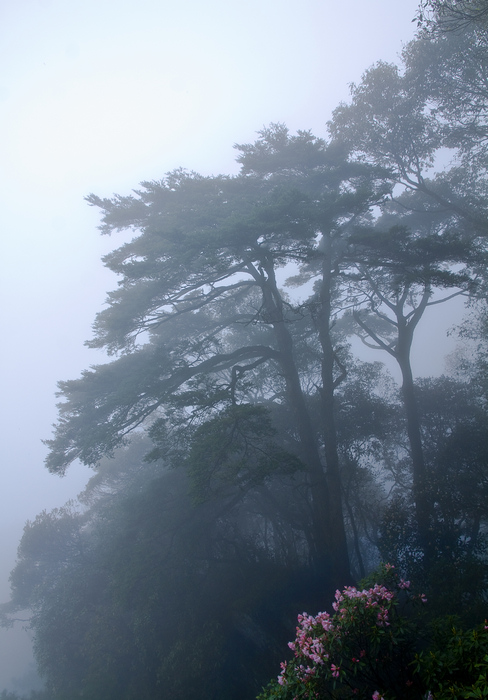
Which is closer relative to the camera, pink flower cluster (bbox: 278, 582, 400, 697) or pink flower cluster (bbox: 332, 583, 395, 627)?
pink flower cluster (bbox: 278, 582, 400, 697)

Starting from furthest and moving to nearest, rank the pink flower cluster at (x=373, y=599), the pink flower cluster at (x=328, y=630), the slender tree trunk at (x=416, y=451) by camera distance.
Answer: the slender tree trunk at (x=416, y=451) → the pink flower cluster at (x=373, y=599) → the pink flower cluster at (x=328, y=630)

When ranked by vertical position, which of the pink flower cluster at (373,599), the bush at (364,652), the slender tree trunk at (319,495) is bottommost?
the bush at (364,652)

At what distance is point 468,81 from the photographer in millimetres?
13031

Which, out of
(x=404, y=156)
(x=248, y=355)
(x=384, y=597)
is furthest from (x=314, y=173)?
(x=384, y=597)

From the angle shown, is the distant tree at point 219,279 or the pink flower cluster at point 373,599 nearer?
the pink flower cluster at point 373,599

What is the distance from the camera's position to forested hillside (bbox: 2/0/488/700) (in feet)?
35.6

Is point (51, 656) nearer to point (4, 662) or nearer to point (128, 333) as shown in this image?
point (128, 333)

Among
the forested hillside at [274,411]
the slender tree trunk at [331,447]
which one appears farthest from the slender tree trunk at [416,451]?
the slender tree trunk at [331,447]

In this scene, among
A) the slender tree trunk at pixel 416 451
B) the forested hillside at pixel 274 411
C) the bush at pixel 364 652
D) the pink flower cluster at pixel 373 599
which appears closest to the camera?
the bush at pixel 364 652

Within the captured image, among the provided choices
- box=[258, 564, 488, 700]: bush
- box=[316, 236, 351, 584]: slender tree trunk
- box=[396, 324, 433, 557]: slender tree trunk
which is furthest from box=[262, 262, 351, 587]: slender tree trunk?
box=[258, 564, 488, 700]: bush

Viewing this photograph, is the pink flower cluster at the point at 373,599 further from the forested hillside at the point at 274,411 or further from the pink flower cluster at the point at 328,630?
the forested hillside at the point at 274,411

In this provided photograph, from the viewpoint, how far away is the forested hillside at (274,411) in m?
10.9

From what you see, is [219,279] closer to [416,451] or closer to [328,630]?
[416,451]

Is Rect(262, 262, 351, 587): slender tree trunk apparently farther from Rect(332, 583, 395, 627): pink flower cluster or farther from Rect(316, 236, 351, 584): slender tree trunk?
Rect(332, 583, 395, 627): pink flower cluster
